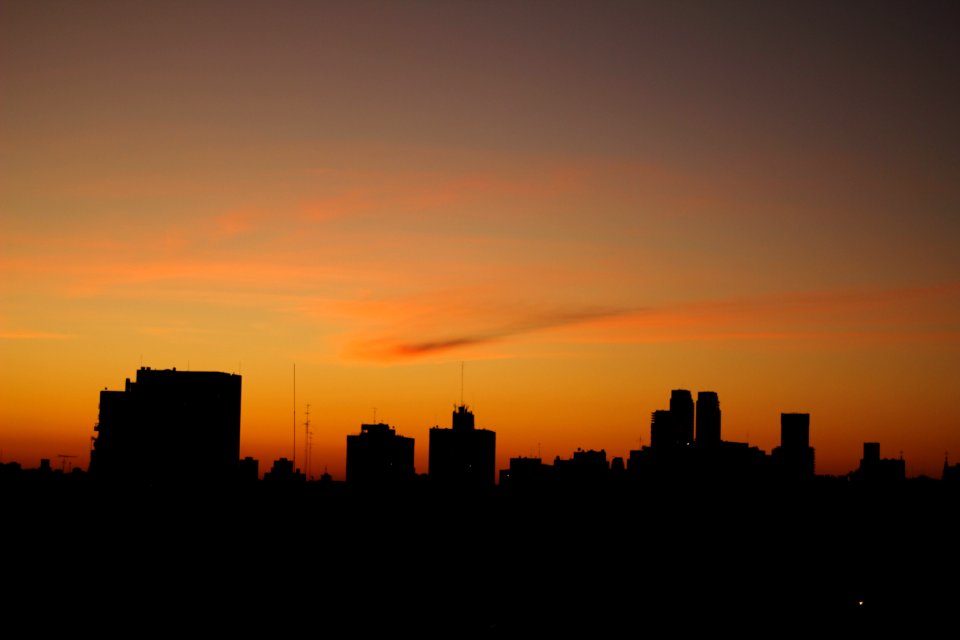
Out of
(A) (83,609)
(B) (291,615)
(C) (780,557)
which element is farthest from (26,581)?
(C) (780,557)

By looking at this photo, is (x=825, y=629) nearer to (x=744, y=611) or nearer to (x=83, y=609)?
(x=744, y=611)

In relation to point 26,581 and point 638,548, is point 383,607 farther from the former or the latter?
point 638,548

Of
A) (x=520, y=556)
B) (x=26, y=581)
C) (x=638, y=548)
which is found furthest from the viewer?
(x=638, y=548)

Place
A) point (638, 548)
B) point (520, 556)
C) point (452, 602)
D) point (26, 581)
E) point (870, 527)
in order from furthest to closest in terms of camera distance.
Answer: point (870, 527)
point (638, 548)
point (520, 556)
point (452, 602)
point (26, 581)

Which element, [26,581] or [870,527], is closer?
[26,581]

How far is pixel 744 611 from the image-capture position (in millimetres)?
→ 116438

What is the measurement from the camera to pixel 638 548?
162875 millimetres

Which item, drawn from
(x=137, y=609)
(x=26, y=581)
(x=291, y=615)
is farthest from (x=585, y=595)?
(x=26, y=581)

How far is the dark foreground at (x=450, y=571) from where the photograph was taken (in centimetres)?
10531

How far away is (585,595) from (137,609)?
4622cm

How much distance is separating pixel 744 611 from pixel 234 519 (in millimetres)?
78451

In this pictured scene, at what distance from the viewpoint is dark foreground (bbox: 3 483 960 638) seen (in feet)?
346

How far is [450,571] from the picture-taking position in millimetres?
138250

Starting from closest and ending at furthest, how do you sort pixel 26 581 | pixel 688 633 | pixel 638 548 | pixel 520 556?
pixel 688 633 → pixel 26 581 → pixel 520 556 → pixel 638 548
